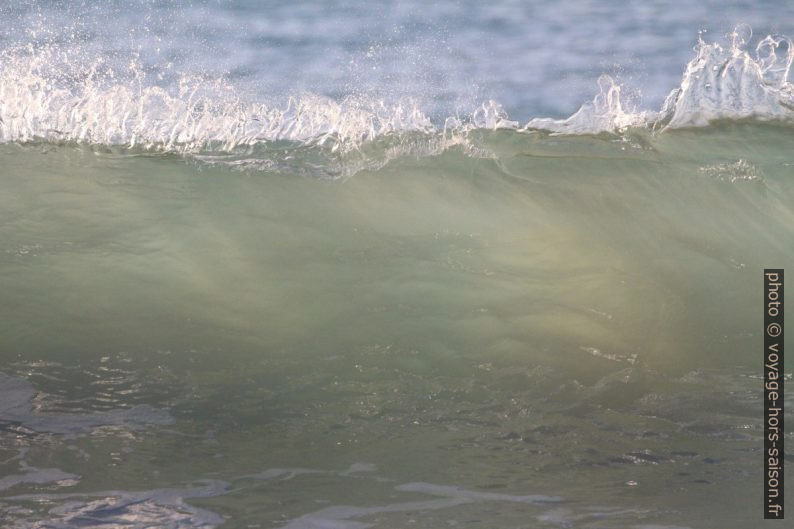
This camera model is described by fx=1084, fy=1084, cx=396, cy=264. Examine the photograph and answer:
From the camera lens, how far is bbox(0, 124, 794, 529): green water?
2.46 metres

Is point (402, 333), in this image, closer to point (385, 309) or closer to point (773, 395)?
point (385, 309)

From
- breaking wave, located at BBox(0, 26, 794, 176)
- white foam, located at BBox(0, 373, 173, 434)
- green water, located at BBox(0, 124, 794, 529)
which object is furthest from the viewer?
breaking wave, located at BBox(0, 26, 794, 176)

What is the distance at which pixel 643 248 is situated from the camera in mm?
3738

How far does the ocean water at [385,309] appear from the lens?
246cm

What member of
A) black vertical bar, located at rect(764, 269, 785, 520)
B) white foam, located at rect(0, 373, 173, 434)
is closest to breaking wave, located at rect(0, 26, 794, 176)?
black vertical bar, located at rect(764, 269, 785, 520)

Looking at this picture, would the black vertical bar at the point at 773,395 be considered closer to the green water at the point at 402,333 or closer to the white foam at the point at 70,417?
the green water at the point at 402,333

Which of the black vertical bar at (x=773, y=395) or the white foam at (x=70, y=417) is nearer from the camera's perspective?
the black vertical bar at (x=773, y=395)

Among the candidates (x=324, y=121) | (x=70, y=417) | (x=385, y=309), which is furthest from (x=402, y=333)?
(x=324, y=121)

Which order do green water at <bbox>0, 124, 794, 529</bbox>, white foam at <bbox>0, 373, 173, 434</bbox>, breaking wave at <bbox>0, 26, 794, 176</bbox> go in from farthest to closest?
breaking wave at <bbox>0, 26, 794, 176</bbox> < white foam at <bbox>0, 373, 173, 434</bbox> < green water at <bbox>0, 124, 794, 529</bbox>

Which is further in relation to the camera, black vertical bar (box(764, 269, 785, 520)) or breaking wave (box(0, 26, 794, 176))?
breaking wave (box(0, 26, 794, 176))

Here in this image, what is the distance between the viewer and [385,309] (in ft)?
11.0

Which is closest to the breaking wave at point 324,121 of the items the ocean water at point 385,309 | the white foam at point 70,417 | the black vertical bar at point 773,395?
the ocean water at point 385,309

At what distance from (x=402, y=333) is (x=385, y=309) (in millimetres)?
146

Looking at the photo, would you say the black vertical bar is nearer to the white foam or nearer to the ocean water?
the ocean water
